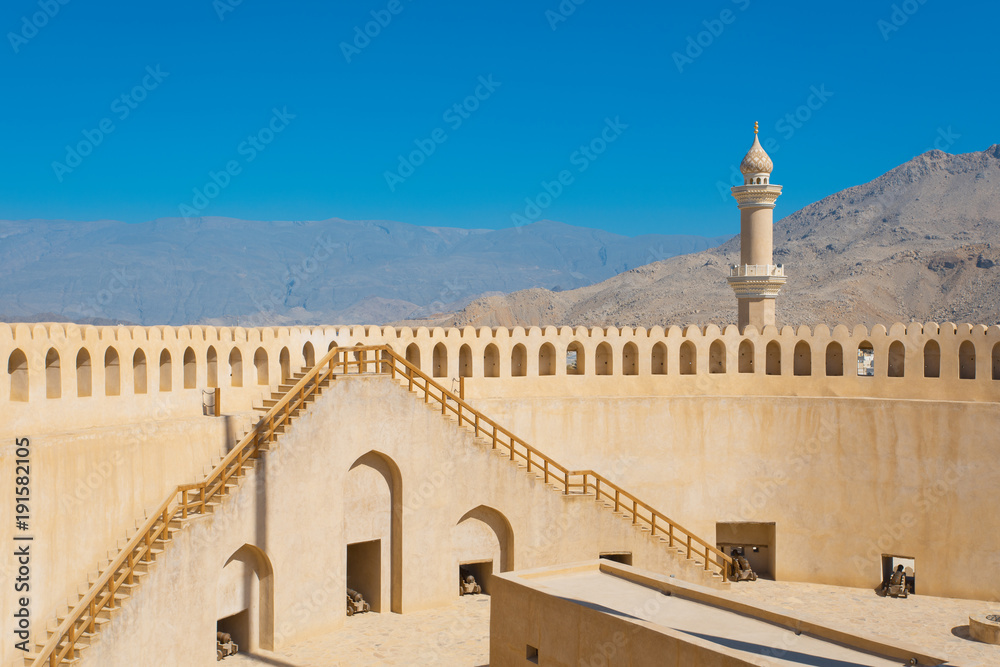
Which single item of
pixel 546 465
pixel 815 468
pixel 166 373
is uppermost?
pixel 166 373

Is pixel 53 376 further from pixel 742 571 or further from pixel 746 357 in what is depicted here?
pixel 746 357

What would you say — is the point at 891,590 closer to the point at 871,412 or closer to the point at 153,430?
the point at 871,412

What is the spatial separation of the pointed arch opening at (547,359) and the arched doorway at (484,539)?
4193mm

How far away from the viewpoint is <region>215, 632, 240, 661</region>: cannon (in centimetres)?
1573

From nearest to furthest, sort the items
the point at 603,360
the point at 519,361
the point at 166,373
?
the point at 166,373, the point at 519,361, the point at 603,360

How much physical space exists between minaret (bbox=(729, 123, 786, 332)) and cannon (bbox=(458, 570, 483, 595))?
32.4 feet

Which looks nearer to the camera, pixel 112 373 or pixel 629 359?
pixel 112 373

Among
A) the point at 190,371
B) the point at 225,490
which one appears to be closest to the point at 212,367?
the point at 190,371

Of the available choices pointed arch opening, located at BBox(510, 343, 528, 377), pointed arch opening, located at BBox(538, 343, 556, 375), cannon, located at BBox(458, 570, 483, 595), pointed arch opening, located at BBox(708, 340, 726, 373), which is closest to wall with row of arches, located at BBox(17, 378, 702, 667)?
cannon, located at BBox(458, 570, 483, 595)

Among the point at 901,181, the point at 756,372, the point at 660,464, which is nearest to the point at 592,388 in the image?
the point at 660,464

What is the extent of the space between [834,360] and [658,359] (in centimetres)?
435

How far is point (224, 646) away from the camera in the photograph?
15.8 m

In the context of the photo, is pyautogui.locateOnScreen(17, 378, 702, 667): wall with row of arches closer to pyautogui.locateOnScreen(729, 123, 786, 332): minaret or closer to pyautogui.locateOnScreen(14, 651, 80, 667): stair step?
pyautogui.locateOnScreen(14, 651, 80, 667): stair step

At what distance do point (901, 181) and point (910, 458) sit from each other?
116 meters
